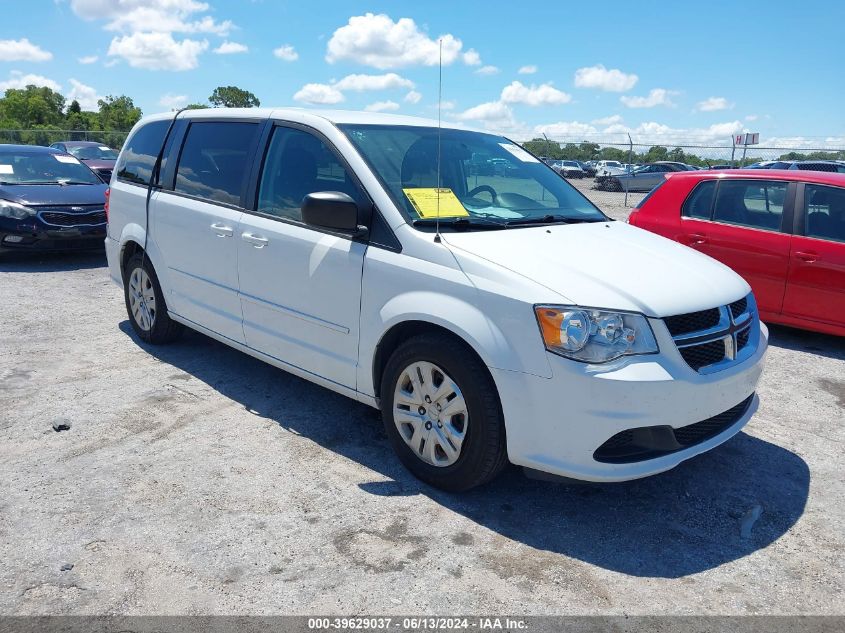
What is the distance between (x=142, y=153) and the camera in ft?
18.6

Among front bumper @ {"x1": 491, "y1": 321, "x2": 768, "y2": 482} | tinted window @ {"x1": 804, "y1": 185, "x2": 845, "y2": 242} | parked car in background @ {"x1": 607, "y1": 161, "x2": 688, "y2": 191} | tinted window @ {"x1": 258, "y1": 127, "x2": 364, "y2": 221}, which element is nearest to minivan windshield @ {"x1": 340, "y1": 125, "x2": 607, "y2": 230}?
tinted window @ {"x1": 258, "y1": 127, "x2": 364, "y2": 221}

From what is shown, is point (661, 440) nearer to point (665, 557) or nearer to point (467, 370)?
point (665, 557)

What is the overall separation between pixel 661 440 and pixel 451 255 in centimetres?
126

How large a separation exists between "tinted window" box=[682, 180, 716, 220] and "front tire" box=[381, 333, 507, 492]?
451 centimetres

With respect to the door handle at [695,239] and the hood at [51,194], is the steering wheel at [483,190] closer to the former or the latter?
the door handle at [695,239]

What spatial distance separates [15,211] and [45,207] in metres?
0.34

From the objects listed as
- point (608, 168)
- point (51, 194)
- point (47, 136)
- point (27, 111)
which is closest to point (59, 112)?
point (27, 111)

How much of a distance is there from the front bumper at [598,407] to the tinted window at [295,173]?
1576mm

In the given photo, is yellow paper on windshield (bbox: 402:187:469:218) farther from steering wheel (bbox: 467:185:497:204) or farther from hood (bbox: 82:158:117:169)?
hood (bbox: 82:158:117:169)

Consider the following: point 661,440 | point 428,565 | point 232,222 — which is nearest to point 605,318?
point 661,440

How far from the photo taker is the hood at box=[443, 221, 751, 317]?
308cm

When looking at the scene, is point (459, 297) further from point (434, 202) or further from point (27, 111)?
point (27, 111)

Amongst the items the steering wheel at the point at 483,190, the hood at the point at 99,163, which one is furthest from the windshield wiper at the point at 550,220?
the hood at the point at 99,163

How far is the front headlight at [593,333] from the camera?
2.97 metres
